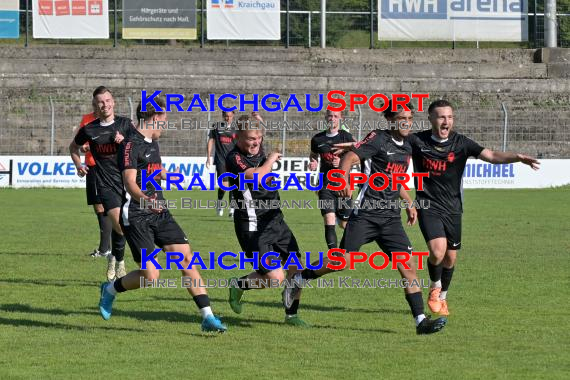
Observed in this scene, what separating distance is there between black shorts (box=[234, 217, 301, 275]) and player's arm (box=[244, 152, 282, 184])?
548 mm

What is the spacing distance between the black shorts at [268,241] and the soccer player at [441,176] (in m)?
1.33

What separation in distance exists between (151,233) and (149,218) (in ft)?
0.45

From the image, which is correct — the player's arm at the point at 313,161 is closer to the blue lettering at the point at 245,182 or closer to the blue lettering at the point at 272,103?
the blue lettering at the point at 245,182

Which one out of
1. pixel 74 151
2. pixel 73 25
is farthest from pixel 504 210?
pixel 73 25

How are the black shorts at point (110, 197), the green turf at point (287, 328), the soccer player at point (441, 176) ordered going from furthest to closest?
the black shorts at point (110, 197) → the soccer player at point (441, 176) → the green turf at point (287, 328)

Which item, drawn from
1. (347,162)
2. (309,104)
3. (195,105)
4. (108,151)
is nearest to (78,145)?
(108,151)

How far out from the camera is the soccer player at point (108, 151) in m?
11.7

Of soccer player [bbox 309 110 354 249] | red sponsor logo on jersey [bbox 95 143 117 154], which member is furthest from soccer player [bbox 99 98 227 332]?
soccer player [bbox 309 110 354 249]

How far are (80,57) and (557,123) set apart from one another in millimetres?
16047

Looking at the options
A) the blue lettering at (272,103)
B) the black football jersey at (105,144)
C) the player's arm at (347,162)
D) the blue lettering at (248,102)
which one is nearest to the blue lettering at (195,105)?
the blue lettering at (248,102)

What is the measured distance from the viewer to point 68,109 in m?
32.8

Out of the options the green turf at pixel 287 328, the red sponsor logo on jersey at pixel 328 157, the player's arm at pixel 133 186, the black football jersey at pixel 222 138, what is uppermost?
the black football jersey at pixel 222 138

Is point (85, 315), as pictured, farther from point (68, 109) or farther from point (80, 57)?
point (80, 57)

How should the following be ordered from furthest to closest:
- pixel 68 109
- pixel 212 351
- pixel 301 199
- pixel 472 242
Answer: pixel 68 109
pixel 301 199
pixel 472 242
pixel 212 351
